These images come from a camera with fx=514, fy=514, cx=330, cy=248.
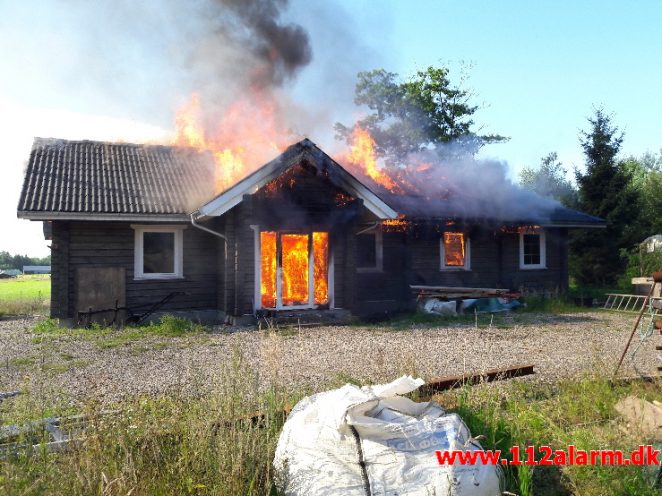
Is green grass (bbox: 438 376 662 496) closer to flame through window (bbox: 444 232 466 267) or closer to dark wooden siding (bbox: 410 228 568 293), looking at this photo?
dark wooden siding (bbox: 410 228 568 293)

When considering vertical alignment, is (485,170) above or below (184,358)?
above

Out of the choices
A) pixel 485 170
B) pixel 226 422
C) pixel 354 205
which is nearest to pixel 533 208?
pixel 485 170

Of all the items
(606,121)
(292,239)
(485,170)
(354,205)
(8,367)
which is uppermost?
(606,121)

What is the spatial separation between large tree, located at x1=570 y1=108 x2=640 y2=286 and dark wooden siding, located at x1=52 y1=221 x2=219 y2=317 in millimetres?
18612

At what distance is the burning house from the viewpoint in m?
12.8

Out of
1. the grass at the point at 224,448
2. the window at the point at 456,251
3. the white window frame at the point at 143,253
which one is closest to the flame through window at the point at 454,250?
the window at the point at 456,251

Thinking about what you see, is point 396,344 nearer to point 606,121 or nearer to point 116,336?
point 116,336

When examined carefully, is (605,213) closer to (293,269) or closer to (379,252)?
(379,252)

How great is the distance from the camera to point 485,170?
76.3ft

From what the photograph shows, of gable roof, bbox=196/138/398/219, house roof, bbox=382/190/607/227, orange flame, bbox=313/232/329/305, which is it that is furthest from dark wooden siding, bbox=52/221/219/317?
house roof, bbox=382/190/607/227

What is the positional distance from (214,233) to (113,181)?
3.83m

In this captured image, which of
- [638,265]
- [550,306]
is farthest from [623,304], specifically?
[638,265]

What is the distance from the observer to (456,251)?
17984mm

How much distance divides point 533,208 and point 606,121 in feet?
33.5
